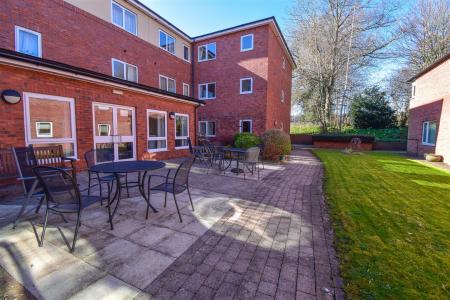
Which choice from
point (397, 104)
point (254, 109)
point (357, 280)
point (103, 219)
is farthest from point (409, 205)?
point (397, 104)

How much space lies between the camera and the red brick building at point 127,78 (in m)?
5.68

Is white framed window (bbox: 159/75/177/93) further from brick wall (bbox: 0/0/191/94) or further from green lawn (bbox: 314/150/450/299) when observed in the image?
green lawn (bbox: 314/150/450/299)

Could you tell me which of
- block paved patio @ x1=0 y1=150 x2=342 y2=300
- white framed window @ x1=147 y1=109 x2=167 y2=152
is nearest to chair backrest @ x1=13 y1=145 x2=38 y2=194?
block paved patio @ x1=0 y1=150 x2=342 y2=300

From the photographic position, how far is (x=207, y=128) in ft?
54.8

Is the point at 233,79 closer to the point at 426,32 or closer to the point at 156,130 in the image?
the point at 156,130

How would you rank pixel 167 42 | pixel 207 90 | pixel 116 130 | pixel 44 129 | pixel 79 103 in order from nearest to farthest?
pixel 44 129 → pixel 79 103 → pixel 116 130 → pixel 167 42 → pixel 207 90

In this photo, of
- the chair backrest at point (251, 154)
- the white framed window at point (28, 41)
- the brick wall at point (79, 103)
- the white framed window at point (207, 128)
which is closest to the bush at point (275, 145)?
the chair backrest at point (251, 154)

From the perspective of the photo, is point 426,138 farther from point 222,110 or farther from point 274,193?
point 274,193

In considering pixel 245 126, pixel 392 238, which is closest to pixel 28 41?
pixel 245 126

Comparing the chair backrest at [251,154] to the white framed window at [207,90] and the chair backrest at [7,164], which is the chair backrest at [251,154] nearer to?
the chair backrest at [7,164]

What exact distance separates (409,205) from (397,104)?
2751cm

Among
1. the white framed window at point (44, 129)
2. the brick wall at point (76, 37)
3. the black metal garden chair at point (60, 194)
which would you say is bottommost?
the black metal garden chair at point (60, 194)

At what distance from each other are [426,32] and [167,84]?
2432cm

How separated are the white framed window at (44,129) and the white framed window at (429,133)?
60.2 ft
